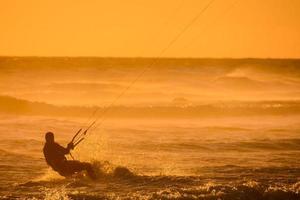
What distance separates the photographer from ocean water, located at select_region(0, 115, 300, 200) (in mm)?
15859

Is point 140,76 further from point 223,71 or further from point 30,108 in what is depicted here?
point 30,108

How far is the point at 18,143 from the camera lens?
24.3 meters

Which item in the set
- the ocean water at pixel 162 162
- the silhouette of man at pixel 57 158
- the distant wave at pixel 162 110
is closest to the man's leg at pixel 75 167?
the silhouette of man at pixel 57 158

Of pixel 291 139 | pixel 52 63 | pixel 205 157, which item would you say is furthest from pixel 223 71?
pixel 205 157

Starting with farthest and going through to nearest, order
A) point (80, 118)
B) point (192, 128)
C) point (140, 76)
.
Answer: point (140, 76), point (80, 118), point (192, 128)

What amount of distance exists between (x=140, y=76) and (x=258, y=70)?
15.1 metres

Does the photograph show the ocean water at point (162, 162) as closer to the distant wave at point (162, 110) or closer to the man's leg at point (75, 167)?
the man's leg at point (75, 167)

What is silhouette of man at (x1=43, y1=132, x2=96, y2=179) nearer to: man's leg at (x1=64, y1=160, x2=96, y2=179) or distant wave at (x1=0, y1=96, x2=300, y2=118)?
man's leg at (x1=64, y1=160, x2=96, y2=179)

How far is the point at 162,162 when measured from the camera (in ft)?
67.6

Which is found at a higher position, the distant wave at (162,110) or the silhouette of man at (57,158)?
the distant wave at (162,110)

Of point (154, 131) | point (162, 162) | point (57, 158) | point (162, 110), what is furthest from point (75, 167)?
point (162, 110)

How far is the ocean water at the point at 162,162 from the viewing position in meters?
15.9

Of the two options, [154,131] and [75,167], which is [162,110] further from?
[75,167]

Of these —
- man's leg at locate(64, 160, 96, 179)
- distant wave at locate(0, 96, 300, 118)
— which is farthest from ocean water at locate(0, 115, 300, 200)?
distant wave at locate(0, 96, 300, 118)
